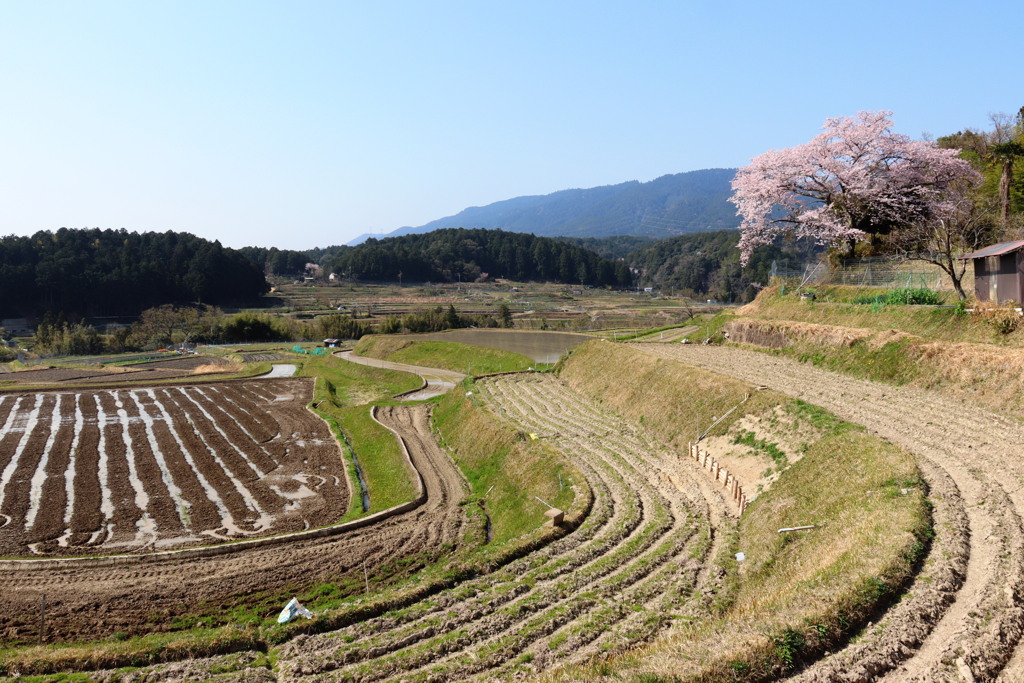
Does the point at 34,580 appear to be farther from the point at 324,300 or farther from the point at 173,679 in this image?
the point at 324,300

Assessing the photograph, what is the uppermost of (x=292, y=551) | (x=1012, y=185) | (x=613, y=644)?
(x=1012, y=185)

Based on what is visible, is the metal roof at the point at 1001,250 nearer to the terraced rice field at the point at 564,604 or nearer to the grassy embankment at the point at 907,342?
the grassy embankment at the point at 907,342

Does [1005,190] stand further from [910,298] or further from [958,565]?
[958,565]

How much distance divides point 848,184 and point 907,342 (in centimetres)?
1174

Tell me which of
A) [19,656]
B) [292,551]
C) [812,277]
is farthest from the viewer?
[812,277]

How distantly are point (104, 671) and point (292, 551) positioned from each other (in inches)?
244

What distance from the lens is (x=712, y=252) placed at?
439 ft

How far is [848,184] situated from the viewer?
2956 cm

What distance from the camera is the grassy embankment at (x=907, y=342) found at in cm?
1689

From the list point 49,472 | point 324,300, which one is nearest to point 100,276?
point 324,300

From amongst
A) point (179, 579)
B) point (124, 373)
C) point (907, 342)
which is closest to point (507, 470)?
point (179, 579)

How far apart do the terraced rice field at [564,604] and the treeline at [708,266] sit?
73.1m

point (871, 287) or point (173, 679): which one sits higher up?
point (871, 287)

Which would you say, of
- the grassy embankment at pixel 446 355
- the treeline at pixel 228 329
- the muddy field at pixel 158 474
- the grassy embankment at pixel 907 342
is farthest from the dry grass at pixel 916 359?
the treeline at pixel 228 329
